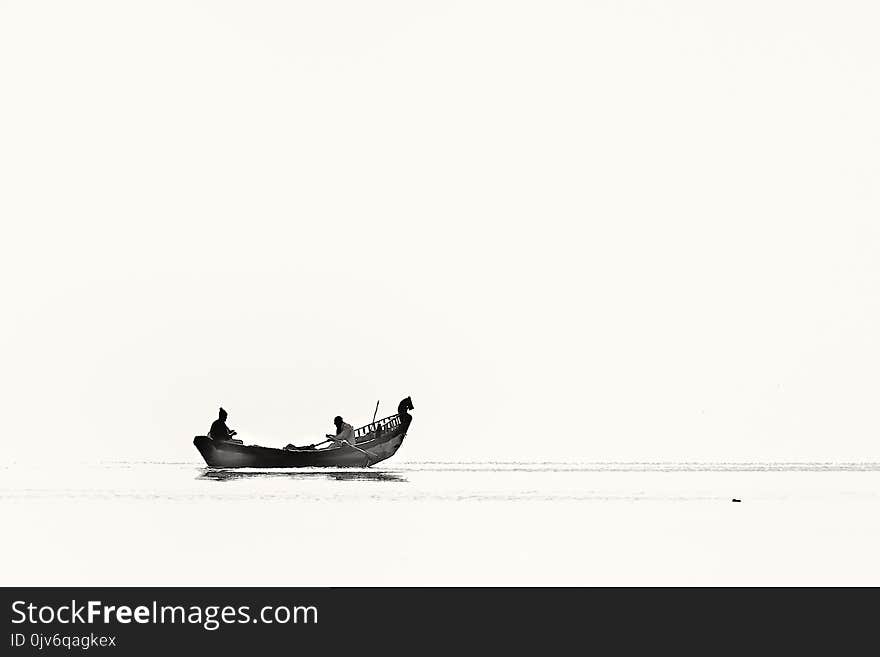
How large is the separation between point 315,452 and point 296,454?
122cm

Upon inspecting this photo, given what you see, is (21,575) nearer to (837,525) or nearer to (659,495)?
(837,525)

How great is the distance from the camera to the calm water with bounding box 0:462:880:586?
3469cm

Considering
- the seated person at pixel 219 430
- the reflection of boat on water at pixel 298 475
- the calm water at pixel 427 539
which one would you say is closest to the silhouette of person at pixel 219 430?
the seated person at pixel 219 430

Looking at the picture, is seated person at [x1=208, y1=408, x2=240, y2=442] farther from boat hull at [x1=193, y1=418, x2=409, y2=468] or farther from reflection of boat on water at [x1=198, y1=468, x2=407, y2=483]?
reflection of boat on water at [x1=198, y1=468, x2=407, y2=483]

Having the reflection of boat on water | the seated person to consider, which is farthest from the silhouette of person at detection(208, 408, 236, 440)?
the reflection of boat on water

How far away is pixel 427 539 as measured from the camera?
4319 centimetres

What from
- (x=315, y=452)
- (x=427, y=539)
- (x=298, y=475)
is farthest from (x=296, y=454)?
(x=427, y=539)

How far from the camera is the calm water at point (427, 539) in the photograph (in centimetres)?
3469

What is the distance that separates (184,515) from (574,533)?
678 inches

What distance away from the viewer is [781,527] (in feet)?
161

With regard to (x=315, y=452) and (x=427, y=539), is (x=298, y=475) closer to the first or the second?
(x=315, y=452)
